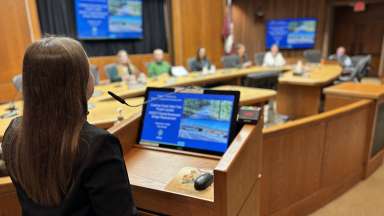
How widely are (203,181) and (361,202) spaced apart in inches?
80.0

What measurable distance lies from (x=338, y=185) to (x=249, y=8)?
767 cm

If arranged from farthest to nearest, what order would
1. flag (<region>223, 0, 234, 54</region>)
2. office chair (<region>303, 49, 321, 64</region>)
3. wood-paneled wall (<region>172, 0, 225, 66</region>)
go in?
flag (<region>223, 0, 234, 54</region>) → office chair (<region>303, 49, 321, 64</region>) → wood-paneled wall (<region>172, 0, 225, 66</region>)

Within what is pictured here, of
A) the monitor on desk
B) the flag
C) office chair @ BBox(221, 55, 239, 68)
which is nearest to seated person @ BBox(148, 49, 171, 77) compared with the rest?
office chair @ BBox(221, 55, 239, 68)

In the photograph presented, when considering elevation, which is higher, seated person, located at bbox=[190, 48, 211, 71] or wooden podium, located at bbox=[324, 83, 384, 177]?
seated person, located at bbox=[190, 48, 211, 71]

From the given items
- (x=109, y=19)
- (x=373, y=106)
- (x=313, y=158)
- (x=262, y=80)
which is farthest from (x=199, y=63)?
(x=313, y=158)

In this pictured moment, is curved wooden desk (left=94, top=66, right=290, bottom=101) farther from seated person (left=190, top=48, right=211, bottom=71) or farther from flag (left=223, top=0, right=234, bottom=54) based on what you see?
flag (left=223, top=0, right=234, bottom=54)

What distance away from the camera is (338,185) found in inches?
94.8

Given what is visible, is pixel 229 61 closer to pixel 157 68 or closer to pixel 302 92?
pixel 157 68

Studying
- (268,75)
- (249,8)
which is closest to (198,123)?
(268,75)

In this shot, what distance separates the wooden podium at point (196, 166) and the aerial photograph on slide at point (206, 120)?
3.7 inches

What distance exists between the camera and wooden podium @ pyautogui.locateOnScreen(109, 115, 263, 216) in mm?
953

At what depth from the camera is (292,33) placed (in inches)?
337

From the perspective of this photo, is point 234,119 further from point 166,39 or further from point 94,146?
point 166,39

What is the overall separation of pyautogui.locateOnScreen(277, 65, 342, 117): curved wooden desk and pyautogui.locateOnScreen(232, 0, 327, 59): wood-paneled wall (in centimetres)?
420
